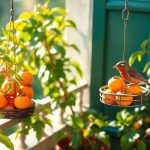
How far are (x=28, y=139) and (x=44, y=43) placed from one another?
75 cm

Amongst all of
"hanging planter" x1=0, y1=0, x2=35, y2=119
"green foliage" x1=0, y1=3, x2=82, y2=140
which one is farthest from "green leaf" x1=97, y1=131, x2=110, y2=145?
"hanging planter" x1=0, y1=0, x2=35, y2=119

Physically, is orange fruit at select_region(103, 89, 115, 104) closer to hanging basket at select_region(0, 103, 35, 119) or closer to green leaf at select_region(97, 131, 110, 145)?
hanging basket at select_region(0, 103, 35, 119)

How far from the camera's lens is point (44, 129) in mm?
3758

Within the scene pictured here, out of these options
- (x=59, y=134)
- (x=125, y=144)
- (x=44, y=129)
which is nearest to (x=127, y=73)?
(x=125, y=144)

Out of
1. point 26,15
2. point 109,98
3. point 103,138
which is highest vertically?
point 26,15

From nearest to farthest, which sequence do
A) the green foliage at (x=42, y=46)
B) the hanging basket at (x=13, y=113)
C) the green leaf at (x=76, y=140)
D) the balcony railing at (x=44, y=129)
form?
the hanging basket at (x=13, y=113)
the balcony railing at (x=44, y=129)
the green foliage at (x=42, y=46)
the green leaf at (x=76, y=140)

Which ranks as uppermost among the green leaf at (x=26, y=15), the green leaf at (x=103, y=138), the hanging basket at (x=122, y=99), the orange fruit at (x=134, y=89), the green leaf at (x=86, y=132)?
the green leaf at (x=26, y=15)

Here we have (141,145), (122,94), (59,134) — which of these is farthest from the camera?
(59,134)

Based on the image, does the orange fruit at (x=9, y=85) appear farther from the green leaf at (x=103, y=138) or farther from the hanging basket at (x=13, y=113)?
the green leaf at (x=103, y=138)

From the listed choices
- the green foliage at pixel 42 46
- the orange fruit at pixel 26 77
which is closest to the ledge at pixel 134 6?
the green foliage at pixel 42 46

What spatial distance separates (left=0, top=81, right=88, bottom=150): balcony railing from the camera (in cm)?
308

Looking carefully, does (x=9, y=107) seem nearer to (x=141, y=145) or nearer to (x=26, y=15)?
(x=26, y=15)

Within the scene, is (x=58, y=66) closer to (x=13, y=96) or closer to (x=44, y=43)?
(x=44, y=43)

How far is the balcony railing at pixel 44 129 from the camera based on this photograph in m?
3.08
